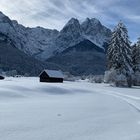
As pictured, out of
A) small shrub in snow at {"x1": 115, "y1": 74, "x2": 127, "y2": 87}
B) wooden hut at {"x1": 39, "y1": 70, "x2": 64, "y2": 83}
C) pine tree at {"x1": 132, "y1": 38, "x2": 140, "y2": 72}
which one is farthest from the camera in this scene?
wooden hut at {"x1": 39, "y1": 70, "x2": 64, "y2": 83}

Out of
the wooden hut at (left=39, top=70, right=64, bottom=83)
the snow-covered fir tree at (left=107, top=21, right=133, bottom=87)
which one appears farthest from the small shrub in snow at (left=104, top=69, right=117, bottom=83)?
the wooden hut at (left=39, top=70, right=64, bottom=83)

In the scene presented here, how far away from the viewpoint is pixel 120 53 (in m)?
73.8

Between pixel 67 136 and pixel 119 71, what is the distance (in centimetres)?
6266

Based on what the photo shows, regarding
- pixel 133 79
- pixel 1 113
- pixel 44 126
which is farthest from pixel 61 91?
pixel 133 79

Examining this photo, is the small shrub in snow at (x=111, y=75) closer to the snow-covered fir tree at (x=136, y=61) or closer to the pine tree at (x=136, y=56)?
the snow-covered fir tree at (x=136, y=61)

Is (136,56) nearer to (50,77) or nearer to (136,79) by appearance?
(136,79)

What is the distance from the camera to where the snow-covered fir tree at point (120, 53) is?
243 ft

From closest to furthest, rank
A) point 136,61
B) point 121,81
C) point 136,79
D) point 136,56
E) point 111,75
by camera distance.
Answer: point 121,81 < point 111,75 < point 136,56 < point 136,61 < point 136,79

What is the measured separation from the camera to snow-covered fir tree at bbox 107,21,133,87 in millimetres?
74000

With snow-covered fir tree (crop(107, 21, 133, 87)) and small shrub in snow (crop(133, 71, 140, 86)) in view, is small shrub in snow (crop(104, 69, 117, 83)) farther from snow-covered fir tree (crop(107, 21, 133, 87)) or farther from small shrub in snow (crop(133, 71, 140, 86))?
small shrub in snow (crop(133, 71, 140, 86))

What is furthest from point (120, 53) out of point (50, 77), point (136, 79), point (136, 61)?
point (50, 77)

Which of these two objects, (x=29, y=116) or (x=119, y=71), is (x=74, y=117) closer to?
(x=29, y=116)

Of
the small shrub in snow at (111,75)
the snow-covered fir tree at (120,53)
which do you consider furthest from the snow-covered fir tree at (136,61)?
the small shrub in snow at (111,75)

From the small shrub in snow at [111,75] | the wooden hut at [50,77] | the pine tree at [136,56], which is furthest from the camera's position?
the wooden hut at [50,77]
